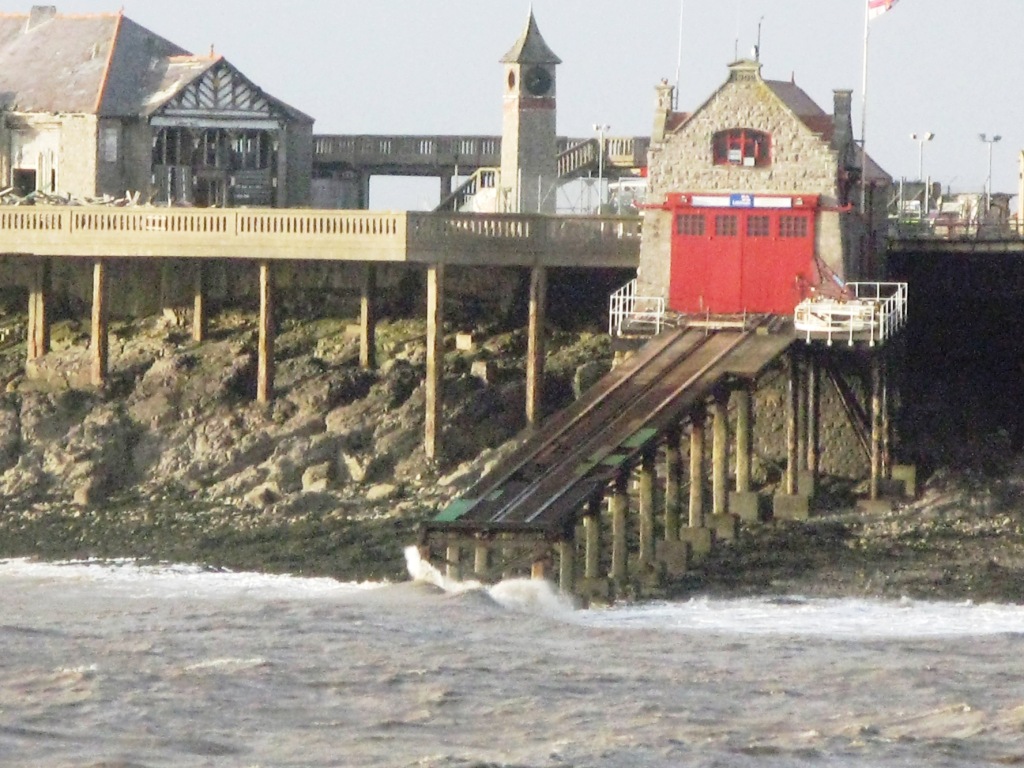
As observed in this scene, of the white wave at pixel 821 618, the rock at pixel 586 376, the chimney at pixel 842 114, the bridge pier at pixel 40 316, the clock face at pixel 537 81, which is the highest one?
the clock face at pixel 537 81

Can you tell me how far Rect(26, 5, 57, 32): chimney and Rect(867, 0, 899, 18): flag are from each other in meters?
22.4

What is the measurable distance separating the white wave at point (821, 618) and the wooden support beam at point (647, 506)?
2.23 meters

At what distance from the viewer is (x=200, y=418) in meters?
50.8

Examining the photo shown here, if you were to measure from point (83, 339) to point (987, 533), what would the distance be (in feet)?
67.1

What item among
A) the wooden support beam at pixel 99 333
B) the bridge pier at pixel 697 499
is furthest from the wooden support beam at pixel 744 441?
the wooden support beam at pixel 99 333

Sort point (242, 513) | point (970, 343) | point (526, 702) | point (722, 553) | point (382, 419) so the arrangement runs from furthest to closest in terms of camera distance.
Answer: point (970, 343)
point (382, 419)
point (242, 513)
point (722, 553)
point (526, 702)

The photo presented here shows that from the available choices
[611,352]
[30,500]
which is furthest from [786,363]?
[30,500]

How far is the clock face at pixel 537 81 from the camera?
55469mm

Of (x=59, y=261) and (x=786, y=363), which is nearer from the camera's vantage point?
(x=786, y=363)

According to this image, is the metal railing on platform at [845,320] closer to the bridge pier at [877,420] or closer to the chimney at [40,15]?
the bridge pier at [877,420]

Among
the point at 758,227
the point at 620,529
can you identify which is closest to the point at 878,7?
the point at 758,227

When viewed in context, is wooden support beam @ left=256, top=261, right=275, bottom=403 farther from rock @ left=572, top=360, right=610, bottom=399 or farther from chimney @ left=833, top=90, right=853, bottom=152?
chimney @ left=833, top=90, right=853, bottom=152

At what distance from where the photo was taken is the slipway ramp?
3725 cm

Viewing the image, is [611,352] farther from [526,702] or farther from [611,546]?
[526,702]
